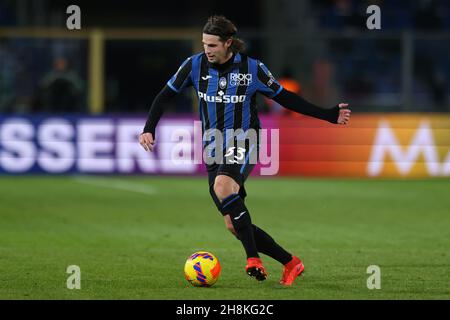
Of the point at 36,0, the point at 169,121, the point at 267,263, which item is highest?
the point at 36,0

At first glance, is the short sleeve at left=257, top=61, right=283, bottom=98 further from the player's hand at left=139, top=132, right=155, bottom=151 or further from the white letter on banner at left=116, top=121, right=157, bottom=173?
the white letter on banner at left=116, top=121, right=157, bottom=173

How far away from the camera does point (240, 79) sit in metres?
9.12

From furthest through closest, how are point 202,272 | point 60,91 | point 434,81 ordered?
1. point 434,81
2. point 60,91
3. point 202,272

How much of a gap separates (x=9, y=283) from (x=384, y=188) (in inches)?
430

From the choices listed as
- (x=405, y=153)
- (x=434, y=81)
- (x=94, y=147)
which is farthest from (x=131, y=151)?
(x=434, y=81)

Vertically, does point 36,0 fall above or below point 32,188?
above

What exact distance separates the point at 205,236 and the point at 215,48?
403 centimetres

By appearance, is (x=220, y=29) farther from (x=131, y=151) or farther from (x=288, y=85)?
(x=288, y=85)

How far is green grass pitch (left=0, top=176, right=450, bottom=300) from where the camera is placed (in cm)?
873

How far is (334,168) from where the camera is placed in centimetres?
2066

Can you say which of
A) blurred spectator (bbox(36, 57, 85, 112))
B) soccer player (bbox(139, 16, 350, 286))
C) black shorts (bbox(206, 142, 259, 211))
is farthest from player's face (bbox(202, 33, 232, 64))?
blurred spectator (bbox(36, 57, 85, 112))

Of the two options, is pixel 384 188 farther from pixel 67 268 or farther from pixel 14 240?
pixel 67 268

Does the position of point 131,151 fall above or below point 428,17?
below
